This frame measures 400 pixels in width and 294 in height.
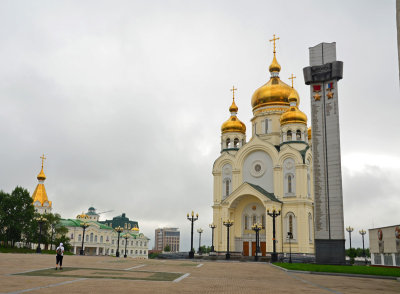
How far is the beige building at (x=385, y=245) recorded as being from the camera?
3391cm

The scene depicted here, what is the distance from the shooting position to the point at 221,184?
50.8 meters

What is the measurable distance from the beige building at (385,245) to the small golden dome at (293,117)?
1512cm

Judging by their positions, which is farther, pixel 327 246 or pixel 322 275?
pixel 327 246

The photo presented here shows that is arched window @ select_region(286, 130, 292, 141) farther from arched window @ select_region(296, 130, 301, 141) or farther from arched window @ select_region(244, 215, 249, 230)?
arched window @ select_region(244, 215, 249, 230)

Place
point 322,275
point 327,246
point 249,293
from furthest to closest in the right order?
point 327,246, point 322,275, point 249,293

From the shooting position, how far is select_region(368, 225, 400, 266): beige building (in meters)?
33.9

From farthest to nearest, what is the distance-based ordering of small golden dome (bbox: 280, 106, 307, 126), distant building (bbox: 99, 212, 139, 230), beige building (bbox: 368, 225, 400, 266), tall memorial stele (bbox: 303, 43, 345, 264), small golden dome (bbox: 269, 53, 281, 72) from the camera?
distant building (bbox: 99, 212, 139, 230) → small golden dome (bbox: 269, 53, 281, 72) → small golden dome (bbox: 280, 106, 307, 126) → beige building (bbox: 368, 225, 400, 266) → tall memorial stele (bbox: 303, 43, 345, 264)

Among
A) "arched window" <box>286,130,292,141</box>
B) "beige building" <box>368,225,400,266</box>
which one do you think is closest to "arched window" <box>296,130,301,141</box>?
"arched window" <box>286,130,292,141</box>

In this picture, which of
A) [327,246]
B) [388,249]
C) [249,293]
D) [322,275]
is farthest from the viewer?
[388,249]

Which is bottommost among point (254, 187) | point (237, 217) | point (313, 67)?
point (237, 217)

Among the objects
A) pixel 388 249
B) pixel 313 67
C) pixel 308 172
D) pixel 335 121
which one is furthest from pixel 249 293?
pixel 308 172

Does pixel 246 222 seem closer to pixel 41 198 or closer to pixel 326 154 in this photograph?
pixel 326 154

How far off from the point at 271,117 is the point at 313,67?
791 inches

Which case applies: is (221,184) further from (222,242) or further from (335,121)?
(335,121)
